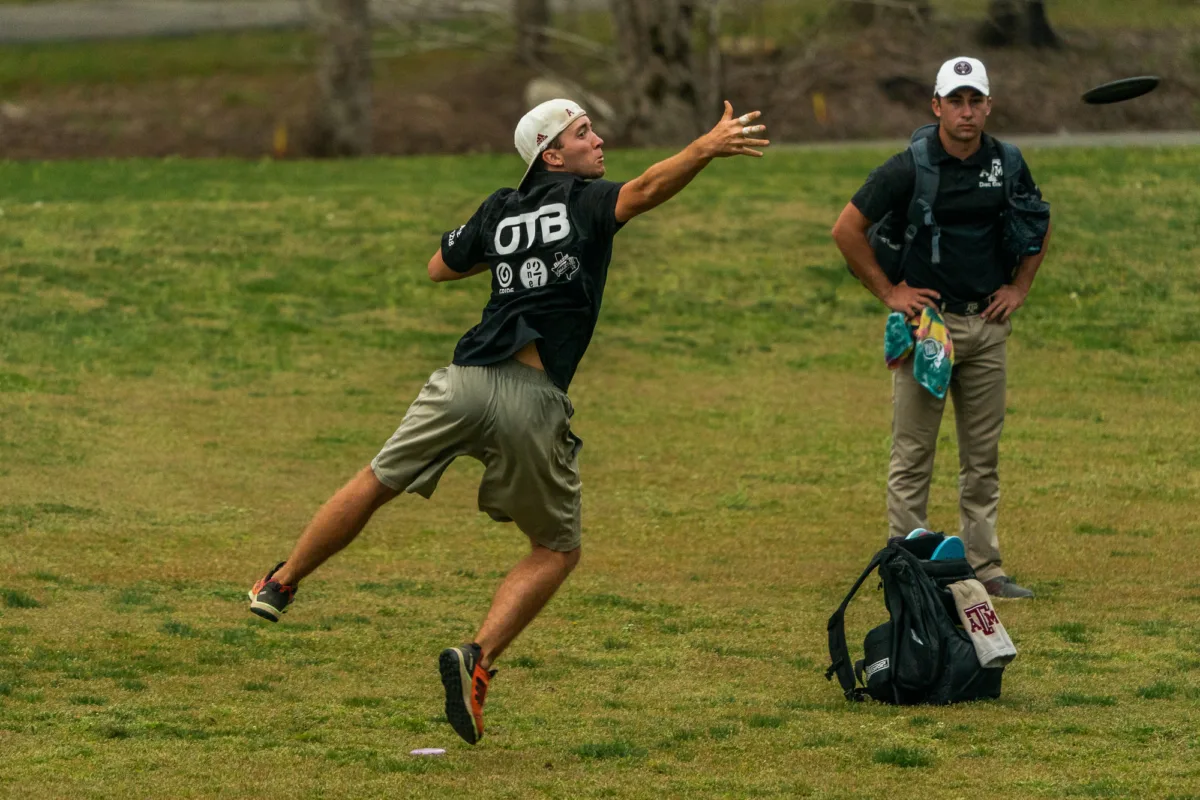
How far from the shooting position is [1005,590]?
8125 mm

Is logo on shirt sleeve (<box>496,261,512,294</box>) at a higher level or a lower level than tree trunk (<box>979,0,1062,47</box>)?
lower

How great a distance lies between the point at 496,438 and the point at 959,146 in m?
2.85

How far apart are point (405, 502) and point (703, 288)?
5.87 m

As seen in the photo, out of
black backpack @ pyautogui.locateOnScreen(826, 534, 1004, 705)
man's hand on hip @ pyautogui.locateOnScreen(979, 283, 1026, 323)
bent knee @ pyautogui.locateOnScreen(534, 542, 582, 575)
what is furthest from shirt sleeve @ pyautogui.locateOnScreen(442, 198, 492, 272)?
man's hand on hip @ pyautogui.locateOnScreen(979, 283, 1026, 323)

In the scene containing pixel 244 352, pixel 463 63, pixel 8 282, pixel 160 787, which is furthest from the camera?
pixel 463 63

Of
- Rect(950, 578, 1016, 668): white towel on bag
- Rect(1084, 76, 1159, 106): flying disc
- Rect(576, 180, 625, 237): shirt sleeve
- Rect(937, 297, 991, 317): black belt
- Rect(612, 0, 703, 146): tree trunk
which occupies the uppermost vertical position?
Rect(612, 0, 703, 146): tree trunk

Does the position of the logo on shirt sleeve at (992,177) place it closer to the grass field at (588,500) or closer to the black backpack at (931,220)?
the black backpack at (931,220)

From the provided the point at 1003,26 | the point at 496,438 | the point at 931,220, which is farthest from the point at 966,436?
the point at 1003,26

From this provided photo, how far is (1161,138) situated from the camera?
21578mm

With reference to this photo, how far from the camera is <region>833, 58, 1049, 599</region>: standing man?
779 centimetres

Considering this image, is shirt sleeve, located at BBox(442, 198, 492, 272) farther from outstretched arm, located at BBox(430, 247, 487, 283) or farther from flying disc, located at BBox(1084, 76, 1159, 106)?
flying disc, located at BBox(1084, 76, 1159, 106)

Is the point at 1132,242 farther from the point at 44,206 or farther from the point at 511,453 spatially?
the point at 511,453

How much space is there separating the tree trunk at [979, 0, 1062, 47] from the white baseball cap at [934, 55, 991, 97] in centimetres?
2013

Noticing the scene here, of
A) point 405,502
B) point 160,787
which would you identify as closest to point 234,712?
point 160,787
